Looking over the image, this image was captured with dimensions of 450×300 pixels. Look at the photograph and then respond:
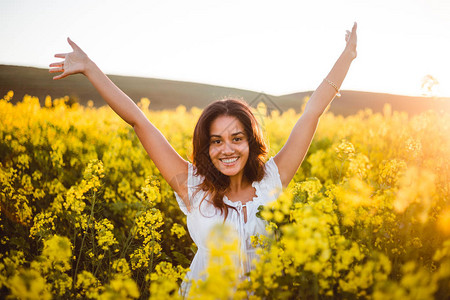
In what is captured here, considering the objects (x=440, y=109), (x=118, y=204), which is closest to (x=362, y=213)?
(x=118, y=204)

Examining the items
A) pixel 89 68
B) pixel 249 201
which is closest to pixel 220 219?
pixel 249 201

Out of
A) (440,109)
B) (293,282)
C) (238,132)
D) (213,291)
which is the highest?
(440,109)

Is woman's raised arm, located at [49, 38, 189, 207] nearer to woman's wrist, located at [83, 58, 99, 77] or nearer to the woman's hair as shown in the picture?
woman's wrist, located at [83, 58, 99, 77]

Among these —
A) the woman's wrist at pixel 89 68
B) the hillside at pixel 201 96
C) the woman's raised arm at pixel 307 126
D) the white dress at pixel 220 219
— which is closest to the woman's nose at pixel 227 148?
the white dress at pixel 220 219

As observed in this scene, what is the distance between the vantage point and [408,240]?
1.75 meters

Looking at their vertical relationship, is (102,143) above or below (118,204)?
above

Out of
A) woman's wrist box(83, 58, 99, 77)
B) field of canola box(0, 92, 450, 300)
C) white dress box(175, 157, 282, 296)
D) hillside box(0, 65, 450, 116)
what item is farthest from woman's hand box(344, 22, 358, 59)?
hillside box(0, 65, 450, 116)

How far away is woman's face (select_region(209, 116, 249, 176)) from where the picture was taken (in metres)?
2.16

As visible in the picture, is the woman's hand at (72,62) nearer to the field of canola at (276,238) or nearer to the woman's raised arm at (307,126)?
the field of canola at (276,238)

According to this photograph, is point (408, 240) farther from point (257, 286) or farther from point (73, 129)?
point (73, 129)

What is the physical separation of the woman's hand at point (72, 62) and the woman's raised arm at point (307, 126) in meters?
1.55

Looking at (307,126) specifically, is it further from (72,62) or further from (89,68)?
(72,62)

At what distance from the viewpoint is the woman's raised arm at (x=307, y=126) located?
93.2 inches

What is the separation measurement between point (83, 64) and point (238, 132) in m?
1.17
